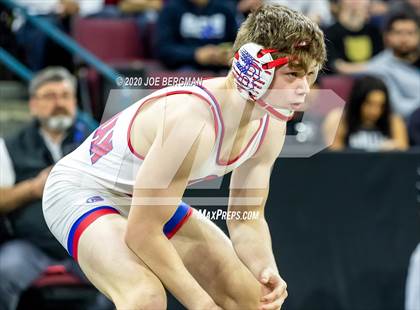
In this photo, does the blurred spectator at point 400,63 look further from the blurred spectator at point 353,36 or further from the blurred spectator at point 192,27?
the blurred spectator at point 192,27

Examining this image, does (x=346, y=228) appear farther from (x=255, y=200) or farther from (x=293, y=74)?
(x=293, y=74)

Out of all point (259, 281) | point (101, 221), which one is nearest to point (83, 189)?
point (101, 221)

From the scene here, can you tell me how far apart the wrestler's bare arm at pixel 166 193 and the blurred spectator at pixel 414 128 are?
11.2 feet

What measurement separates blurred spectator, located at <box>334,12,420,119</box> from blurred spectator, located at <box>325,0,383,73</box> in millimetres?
203

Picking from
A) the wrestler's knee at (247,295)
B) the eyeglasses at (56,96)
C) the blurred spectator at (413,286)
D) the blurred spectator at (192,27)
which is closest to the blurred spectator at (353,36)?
the blurred spectator at (192,27)

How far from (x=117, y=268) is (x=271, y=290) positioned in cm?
60

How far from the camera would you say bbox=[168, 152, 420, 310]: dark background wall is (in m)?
5.46

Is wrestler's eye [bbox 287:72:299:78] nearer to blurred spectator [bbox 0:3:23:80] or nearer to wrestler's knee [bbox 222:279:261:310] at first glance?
wrestler's knee [bbox 222:279:261:310]

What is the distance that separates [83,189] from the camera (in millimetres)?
3537

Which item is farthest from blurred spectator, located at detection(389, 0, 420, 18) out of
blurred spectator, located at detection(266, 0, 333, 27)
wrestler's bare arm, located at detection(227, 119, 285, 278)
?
wrestler's bare arm, located at detection(227, 119, 285, 278)

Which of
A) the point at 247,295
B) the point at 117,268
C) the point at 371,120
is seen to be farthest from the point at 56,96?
the point at 117,268

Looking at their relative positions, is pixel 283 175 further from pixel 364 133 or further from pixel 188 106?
pixel 188 106

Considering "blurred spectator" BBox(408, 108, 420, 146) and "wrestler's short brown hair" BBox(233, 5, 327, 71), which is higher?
"wrestler's short brown hair" BBox(233, 5, 327, 71)

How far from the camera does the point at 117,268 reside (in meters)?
3.26
